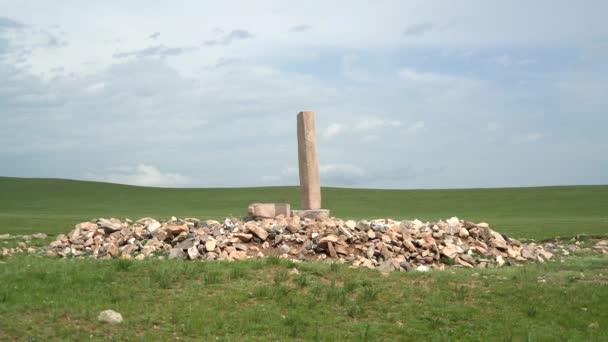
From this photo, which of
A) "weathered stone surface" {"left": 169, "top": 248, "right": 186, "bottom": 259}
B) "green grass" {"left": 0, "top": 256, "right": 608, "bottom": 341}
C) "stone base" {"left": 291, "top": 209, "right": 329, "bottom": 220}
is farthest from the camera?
"stone base" {"left": 291, "top": 209, "right": 329, "bottom": 220}

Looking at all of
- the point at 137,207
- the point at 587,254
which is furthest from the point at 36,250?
the point at 137,207

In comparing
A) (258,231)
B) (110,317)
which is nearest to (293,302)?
(110,317)

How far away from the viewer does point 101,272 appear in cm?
1293

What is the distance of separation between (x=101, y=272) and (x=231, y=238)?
6107 mm

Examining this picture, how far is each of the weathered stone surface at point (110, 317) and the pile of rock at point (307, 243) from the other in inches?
252

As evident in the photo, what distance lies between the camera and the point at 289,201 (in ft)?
206

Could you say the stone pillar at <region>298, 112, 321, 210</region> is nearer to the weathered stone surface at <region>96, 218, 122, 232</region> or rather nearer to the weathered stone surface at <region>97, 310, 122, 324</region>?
the weathered stone surface at <region>96, 218, 122, 232</region>

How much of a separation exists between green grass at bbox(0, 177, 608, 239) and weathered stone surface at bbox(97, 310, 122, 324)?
36.5 meters

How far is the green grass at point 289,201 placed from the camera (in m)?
53.0

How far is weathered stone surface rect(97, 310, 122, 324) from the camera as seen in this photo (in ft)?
34.4

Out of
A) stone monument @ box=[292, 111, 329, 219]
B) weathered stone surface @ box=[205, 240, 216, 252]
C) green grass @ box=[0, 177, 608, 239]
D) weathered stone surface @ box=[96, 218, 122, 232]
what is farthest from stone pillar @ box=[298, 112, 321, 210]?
green grass @ box=[0, 177, 608, 239]

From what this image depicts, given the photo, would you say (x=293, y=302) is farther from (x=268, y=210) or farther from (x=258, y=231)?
(x=268, y=210)

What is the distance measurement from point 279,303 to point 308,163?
1200 cm

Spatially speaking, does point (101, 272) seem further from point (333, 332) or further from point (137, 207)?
point (137, 207)
